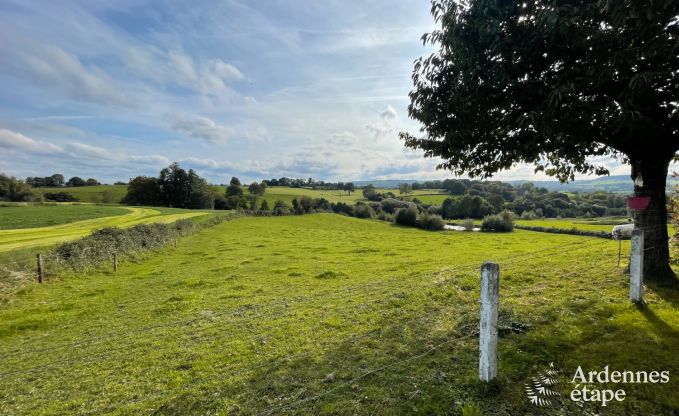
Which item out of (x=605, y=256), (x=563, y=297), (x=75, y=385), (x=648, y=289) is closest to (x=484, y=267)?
(x=563, y=297)

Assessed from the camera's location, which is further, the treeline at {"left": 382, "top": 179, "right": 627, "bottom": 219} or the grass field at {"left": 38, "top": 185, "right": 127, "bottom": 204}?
the grass field at {"left": 38, "top": 185, "right": 127, "bottom": 204}

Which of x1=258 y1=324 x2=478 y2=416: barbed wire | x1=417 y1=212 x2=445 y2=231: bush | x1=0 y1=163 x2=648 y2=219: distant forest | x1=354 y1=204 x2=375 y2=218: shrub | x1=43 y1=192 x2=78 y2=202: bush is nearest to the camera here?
x1=258 y1=324 x2=478 y2=416: barbed wire

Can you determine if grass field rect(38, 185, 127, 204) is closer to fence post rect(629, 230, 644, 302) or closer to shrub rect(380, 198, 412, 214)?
shrub rect(380, 198, 412, 214)

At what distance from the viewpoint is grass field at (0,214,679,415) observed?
171 inches

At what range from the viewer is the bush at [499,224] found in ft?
194

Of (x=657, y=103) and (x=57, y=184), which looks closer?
(x=657, y=103)

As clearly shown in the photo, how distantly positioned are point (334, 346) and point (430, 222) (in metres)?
63.1

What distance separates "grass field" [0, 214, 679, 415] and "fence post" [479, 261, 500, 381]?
0.23 meters

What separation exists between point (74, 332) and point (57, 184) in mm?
118790

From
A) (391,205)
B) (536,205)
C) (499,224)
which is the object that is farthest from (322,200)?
(536,205)

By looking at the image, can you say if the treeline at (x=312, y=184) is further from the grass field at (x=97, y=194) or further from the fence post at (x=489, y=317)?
the fence post at (x=489, y=317)

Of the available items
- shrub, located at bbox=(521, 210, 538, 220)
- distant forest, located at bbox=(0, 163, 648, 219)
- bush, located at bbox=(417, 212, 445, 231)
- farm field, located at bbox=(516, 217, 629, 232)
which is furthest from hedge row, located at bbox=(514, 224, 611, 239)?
distant forest, located at bbox=(0, 163, 648, 219)

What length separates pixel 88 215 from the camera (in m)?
37.4

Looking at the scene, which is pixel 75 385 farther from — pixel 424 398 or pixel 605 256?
pixel 605 256
